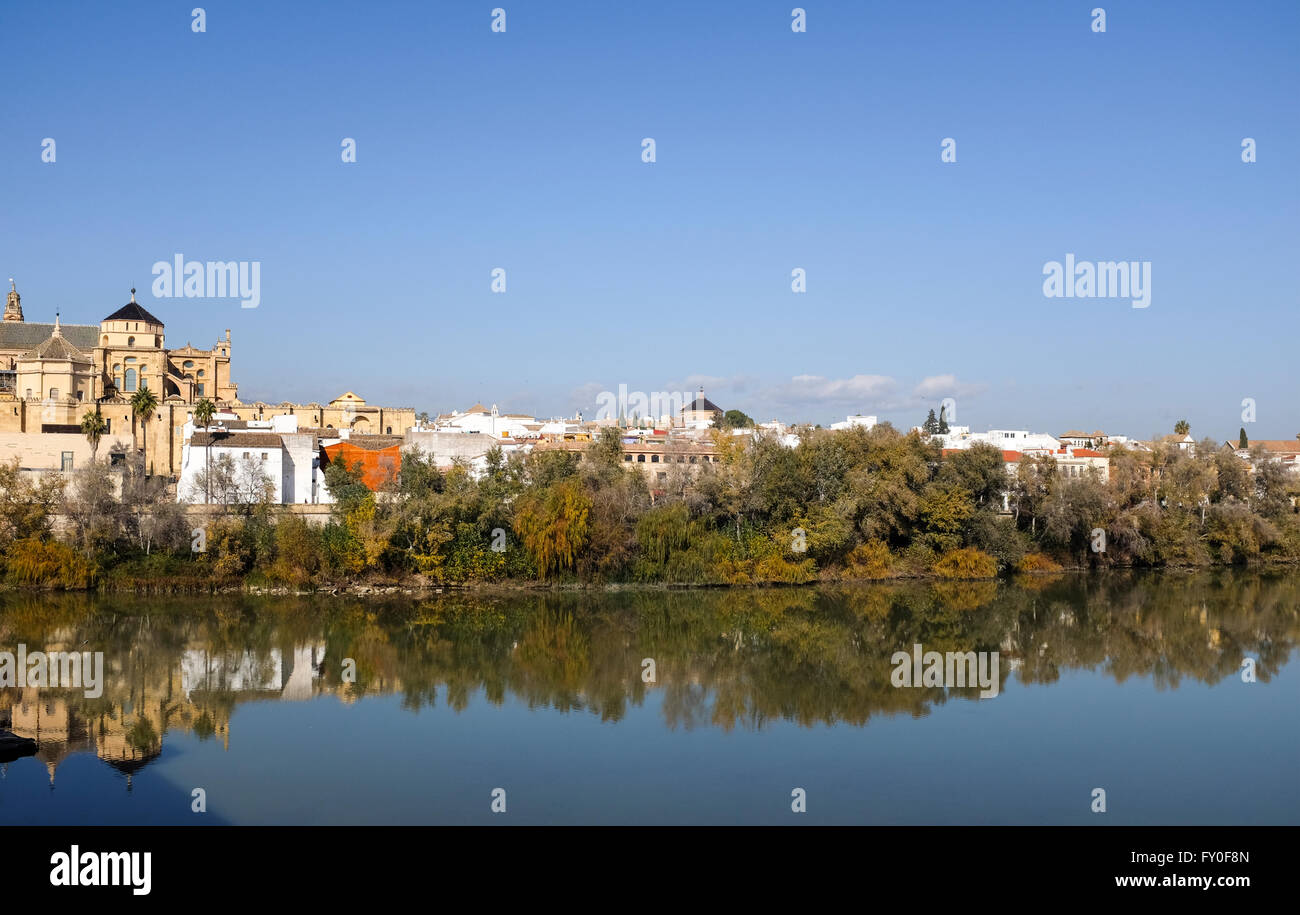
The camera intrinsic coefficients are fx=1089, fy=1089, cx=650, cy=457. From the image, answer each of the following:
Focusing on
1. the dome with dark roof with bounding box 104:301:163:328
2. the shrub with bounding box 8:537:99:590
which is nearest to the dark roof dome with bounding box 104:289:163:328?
the dome with dark roof with bounding box 104:301:163:328

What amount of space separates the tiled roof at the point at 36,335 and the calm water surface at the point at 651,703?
22.8 m

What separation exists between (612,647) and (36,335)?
34.2m

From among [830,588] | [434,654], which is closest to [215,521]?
[434,654]

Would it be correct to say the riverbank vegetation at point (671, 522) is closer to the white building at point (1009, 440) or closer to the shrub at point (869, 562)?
the shrub at point (869, 562)

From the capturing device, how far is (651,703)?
48.6 feet

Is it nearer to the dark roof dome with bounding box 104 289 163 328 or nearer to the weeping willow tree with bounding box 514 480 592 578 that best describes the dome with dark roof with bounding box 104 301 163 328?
the dark roof dome with bounding box 104 289 163 328


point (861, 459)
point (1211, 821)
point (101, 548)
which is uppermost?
point (861, 459)

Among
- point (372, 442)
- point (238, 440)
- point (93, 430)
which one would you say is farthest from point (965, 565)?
point (93, 430)

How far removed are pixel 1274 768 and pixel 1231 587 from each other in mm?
16344

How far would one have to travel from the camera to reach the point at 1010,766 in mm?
12000

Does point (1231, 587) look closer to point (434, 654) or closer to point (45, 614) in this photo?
point (434, 654)

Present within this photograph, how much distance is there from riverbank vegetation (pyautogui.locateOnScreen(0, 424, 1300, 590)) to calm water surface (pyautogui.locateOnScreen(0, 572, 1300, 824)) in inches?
56.0

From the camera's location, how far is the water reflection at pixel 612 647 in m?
14.5

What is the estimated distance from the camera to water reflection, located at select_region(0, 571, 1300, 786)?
1453 cm
